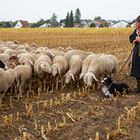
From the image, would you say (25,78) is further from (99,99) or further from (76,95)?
(99,99)

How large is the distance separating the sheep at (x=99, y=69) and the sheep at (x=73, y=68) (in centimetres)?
51

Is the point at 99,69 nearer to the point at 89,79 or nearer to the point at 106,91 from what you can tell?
the point at 89,79

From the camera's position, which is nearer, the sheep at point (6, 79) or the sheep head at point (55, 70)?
the sheep at point (6, 79)

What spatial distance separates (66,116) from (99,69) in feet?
11.6

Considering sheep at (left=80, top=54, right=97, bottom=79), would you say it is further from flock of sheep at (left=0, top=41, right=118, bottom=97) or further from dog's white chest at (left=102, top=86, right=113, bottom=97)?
dog's white chest at (left=102, top=86, right=113, bottom=97)

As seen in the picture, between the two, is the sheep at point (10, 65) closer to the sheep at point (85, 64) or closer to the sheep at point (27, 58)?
the sheep at point (27, 58)

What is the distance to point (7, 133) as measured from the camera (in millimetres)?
7625

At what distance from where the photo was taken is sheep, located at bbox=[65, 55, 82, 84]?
11.9 meters

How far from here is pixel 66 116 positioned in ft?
28.5

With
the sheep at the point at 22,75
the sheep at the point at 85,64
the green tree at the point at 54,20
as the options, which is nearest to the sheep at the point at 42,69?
the sheep at the point at 22,75

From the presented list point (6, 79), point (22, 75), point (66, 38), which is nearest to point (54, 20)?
point (66, 38)

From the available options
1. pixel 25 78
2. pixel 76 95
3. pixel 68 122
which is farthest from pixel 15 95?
pixel 68 122

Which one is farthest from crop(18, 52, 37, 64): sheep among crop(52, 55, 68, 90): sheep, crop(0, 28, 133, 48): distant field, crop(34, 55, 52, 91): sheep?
crop(0, 28, 133, 48): distant field

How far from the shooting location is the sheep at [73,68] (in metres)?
11.9
